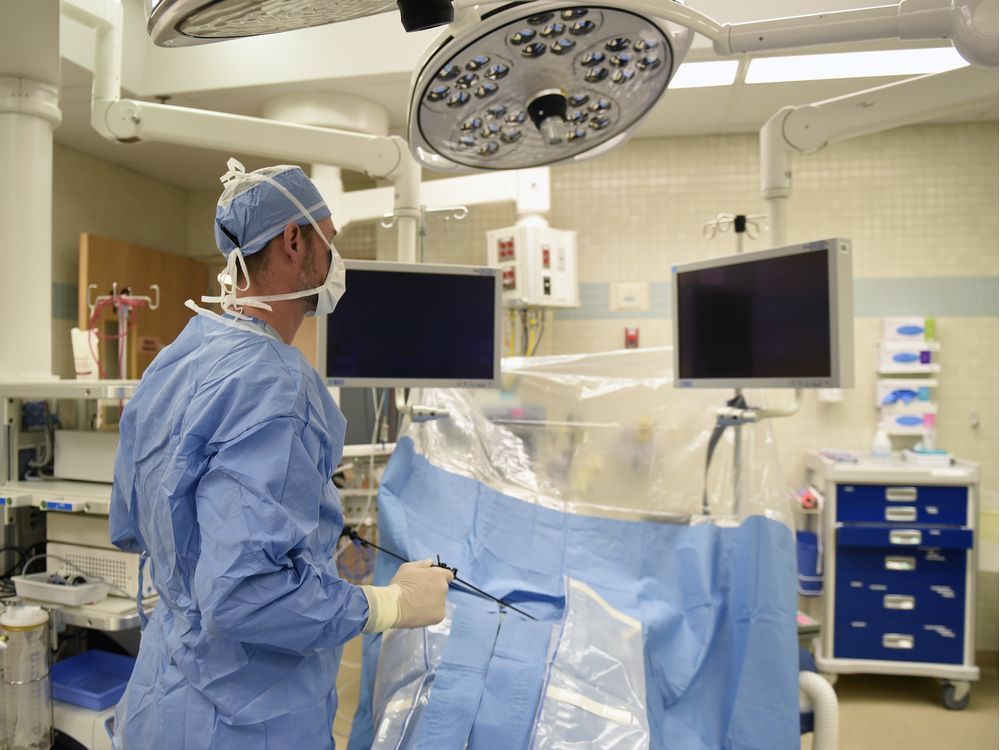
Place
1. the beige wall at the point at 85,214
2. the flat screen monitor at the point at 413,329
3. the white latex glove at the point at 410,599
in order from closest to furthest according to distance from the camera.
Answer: the white latex glove at the point at 410,599, the flat screen monitor at the point at 413,329, the beige wall at the point at 85,214

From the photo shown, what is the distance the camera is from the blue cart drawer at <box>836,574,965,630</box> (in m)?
2.79

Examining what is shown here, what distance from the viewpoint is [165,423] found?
1092 mm

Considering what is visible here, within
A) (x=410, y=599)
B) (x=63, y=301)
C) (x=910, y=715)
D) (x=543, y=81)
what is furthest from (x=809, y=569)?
(x=63, y=301)

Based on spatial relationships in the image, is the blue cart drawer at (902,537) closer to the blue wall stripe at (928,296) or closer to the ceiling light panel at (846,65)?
the blue wall stripe at (928,296)

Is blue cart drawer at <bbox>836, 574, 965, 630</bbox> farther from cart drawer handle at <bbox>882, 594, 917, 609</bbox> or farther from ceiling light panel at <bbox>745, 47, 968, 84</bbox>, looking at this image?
ceiling light panel at <bbox>745, 47, 968, 84</bbox>

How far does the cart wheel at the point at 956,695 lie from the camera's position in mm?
2781

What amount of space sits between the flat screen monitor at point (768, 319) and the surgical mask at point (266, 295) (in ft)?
2.83

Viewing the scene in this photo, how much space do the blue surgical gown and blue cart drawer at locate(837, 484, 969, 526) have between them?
244 cm

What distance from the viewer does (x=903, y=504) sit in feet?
9.26

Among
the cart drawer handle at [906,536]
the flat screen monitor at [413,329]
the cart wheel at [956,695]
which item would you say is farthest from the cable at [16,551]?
the cart wheel at [956,695]

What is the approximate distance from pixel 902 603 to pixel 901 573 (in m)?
0.12

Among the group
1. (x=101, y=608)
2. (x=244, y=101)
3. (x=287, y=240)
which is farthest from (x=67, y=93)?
(x=287, y=240)

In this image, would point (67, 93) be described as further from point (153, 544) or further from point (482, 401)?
point (153, 544)

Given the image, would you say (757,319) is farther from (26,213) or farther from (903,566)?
(26,213)
